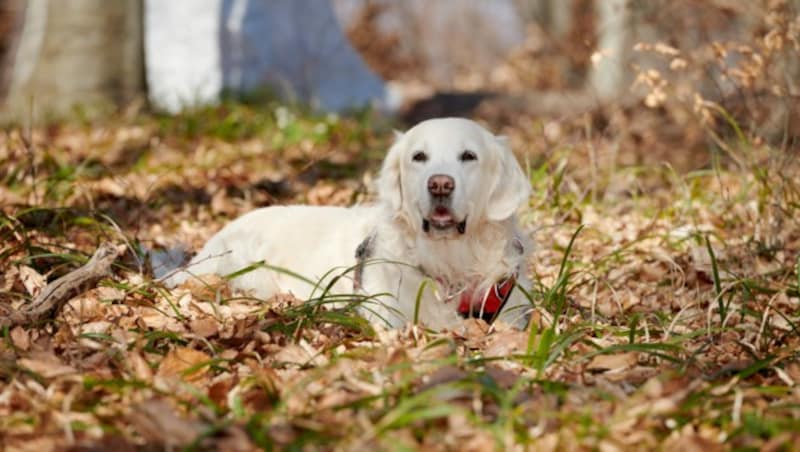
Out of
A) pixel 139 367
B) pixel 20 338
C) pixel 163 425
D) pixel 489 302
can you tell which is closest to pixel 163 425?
pixel 163 425

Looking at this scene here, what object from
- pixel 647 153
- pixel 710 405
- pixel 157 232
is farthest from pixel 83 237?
pixel 647 153

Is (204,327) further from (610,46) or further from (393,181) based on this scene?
(610,46)

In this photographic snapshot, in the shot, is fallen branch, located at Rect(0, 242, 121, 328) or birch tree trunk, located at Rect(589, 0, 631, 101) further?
birch tree trunk, located at Rect(589, 0, 631, 101)

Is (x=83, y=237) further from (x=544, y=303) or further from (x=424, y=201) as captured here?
(x=544, y=303)

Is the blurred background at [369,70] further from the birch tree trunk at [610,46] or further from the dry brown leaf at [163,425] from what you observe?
the dry brown leaf at [163,425]

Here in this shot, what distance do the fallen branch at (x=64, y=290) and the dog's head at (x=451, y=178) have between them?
3.96 ft

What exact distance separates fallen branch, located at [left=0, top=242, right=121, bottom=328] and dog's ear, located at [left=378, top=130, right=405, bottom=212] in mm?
1233

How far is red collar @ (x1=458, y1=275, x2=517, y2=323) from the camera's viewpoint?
13.3ft

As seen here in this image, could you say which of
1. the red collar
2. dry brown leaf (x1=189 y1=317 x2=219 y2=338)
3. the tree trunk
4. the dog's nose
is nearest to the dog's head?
the dog's nose

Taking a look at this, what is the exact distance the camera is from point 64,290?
340cm

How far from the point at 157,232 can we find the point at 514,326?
8.63 ft

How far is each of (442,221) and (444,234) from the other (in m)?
0.07

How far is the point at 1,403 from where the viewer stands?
2.78m

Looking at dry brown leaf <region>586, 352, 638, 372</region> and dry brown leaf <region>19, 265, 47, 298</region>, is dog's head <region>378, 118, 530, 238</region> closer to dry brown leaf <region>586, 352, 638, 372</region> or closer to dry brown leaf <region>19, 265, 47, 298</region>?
dry brown leaf <region>586, 352, 638, 372</region>
